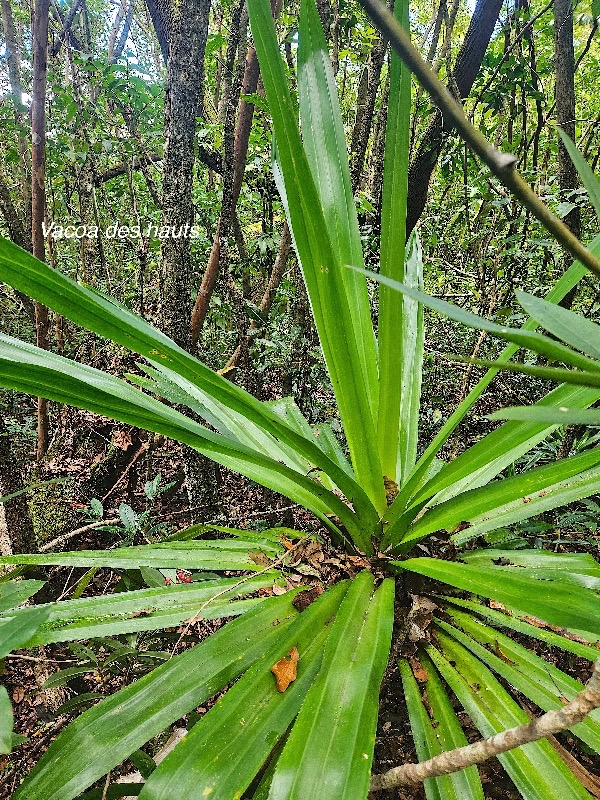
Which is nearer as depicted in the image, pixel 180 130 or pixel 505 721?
pixel 505 721

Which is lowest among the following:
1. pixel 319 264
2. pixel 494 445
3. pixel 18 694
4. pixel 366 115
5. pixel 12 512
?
pixel 18 694

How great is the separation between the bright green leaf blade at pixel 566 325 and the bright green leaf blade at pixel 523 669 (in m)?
0.44

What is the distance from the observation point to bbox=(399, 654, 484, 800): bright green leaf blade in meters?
0.49

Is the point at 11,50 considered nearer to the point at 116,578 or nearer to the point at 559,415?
the point at 116,578

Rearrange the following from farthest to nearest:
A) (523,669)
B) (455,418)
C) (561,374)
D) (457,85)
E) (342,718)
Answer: (457,85) < (455,418) < (523,669) < (342,718) < (561,374)

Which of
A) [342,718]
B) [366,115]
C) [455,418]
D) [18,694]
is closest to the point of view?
[342,718]

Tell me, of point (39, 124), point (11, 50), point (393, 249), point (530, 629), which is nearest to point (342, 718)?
point (530, 629)

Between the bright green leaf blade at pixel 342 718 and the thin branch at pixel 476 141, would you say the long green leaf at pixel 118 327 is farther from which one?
the thin branch at pixel 476 141

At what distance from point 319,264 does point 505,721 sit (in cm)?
60

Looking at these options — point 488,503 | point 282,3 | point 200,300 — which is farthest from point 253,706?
point 282,3

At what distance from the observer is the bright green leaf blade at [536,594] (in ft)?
1.40

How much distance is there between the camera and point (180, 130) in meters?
1.25

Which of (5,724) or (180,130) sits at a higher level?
(180,130)

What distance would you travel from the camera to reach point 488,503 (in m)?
0.65
